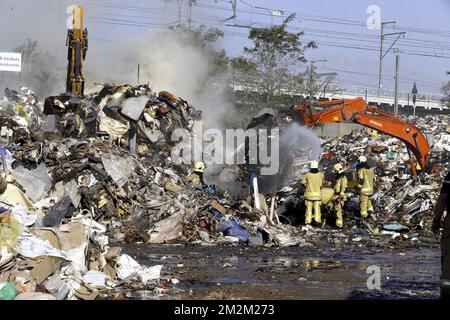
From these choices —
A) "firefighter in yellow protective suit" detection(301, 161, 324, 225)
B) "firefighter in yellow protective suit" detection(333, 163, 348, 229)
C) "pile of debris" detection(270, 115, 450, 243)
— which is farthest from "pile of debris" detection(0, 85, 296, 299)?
"pile of debris" detection(270, 115, 450, 243)

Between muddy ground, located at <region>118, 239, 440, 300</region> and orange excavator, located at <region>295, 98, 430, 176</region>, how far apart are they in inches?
192

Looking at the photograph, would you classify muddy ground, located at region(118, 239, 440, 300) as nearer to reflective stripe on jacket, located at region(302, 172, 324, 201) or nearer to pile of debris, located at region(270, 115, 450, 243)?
pile of debris, located at region(270, 115, 450, 243)

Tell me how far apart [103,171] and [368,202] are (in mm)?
5825

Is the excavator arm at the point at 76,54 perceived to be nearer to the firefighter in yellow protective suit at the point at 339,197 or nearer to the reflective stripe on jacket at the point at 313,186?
the reflective stripe on jacket at the point at 313,186

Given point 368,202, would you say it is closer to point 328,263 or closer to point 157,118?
point 328,263

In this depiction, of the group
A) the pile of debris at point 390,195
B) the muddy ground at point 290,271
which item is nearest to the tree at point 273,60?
the pile of debris at point 390,195

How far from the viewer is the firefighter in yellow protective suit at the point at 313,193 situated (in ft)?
47.9

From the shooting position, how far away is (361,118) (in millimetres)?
17062

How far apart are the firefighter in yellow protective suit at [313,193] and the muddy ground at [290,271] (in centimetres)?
206

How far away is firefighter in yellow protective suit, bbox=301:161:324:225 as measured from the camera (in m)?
14.6

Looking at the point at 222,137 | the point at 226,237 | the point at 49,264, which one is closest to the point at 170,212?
the point at 226,237

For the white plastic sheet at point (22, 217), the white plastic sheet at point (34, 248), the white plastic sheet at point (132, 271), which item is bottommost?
the white plastic sheet at point (132, 271)

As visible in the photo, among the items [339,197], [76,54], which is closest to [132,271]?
[339,197]

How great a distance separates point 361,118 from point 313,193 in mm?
3311
